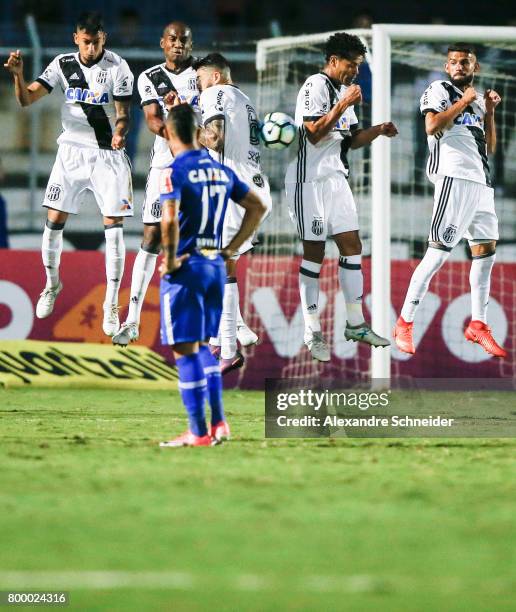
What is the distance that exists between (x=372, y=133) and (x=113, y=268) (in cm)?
293

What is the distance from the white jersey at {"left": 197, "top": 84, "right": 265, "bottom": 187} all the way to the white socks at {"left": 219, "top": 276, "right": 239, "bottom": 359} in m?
1.04

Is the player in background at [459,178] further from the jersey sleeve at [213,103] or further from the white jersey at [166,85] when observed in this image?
the white jersey at [166,85]

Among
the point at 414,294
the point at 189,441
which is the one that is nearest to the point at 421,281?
the point at 414,294

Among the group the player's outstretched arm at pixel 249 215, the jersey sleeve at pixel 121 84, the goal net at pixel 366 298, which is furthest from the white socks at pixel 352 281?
the goal net at pixel 366 298

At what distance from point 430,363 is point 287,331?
1862 millimetres

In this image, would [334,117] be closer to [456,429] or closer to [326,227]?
[326,227]

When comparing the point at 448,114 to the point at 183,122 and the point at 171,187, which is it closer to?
the point at 183,122

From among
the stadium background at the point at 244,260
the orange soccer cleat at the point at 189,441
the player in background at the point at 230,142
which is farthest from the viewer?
the stadium background at the point at 244,260

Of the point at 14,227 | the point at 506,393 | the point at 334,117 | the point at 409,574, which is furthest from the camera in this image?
the point at 14,227

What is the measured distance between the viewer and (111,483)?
7176 mm

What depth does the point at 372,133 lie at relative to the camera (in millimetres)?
11156

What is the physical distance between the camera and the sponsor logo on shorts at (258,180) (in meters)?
11.7

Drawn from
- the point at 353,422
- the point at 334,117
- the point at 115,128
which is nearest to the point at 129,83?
the point at 115,128

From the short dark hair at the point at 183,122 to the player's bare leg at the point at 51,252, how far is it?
3.86 m
